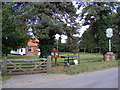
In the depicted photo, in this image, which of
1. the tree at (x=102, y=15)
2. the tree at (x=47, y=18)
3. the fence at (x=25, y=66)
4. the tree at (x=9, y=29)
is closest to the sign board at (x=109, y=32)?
the tree at (x=102, y=15)

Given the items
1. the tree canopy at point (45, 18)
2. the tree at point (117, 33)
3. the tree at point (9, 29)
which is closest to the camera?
the tree at point (9, 29)

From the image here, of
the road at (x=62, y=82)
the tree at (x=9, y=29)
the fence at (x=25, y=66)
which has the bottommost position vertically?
the road at (x=62, y=82)

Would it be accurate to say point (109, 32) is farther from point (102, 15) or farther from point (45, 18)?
point (45, 18)

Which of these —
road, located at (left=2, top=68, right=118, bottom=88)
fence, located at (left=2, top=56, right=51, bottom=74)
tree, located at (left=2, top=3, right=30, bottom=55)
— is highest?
tree, located at (left=2, top=3, right=30, bottom=55)

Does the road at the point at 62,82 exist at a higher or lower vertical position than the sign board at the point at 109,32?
lower

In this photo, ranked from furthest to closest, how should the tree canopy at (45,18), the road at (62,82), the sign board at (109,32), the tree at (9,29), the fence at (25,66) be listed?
the sign board at (109,32) → the tree canopy at (45,18) → the tree at (9,29) → the fence at (25,66) → the road at (62,82)

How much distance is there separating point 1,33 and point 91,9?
42.1 feet

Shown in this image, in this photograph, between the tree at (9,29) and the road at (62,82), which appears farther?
the tree at (9,29)

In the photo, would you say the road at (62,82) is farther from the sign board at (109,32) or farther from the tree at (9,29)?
the sign board at (109,32)

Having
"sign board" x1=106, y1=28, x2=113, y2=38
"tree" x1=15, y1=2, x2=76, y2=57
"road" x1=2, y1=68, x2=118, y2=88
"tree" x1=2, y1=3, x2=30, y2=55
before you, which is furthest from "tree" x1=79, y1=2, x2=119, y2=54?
"road" x1=2, y1=68, x2=118, y2=88

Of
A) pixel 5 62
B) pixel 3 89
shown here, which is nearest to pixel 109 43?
pixel 5 62

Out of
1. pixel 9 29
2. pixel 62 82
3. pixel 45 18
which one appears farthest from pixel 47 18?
pixel 62 82

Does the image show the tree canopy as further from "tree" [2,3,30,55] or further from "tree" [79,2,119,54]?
"tree" [79,2,119,54]

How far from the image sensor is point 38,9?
13.1 m
